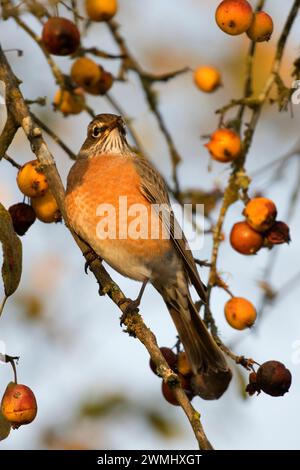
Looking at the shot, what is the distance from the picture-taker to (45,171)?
472 centimetres

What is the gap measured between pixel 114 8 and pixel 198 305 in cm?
191

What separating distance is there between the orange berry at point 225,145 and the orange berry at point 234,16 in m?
0.62

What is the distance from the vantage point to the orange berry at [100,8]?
17.5 ft

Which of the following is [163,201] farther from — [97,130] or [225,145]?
[225,145]

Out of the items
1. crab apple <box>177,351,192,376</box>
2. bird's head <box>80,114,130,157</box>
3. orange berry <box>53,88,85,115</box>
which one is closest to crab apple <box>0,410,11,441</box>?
crab apple <box>177,351,192,376</box>

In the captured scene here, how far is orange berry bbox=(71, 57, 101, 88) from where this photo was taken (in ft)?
17.8

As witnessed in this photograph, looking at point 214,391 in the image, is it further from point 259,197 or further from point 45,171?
point 45,171

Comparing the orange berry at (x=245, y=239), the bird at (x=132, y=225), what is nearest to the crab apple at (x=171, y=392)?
the bird at (x=132, y=225)

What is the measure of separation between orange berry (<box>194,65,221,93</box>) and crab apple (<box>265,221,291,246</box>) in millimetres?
1416

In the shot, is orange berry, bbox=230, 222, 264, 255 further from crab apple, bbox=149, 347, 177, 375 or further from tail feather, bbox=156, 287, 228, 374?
crab apple, bbox=149, 347, 177, 375

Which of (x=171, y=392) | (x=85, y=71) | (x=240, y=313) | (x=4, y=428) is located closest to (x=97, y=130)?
(x=85, y=71)

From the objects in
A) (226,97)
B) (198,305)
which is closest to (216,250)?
(198,305)

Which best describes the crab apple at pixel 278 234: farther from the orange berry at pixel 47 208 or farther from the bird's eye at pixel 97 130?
the bird's eye at pixel 97 130

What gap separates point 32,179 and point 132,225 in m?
1.16
